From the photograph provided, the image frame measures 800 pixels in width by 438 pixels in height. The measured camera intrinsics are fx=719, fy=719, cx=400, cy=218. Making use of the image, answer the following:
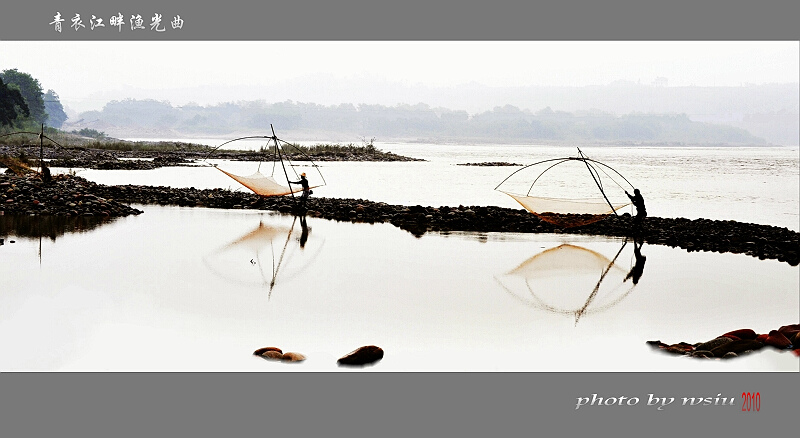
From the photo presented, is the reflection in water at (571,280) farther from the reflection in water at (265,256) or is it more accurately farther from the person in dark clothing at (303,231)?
the person in dark clothing at (303,231)

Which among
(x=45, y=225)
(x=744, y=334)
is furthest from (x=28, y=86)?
(x=744, y=334)

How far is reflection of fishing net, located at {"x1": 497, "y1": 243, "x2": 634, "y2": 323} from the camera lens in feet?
28.1

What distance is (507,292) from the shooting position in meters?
9.02

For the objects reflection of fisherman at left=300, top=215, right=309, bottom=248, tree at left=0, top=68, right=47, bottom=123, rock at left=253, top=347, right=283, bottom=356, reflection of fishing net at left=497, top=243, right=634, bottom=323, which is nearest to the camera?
rock at left=253, top=347, right=283, bottom=356

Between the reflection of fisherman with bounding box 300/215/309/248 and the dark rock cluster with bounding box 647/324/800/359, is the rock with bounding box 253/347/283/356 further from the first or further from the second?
the reflection of fisherman with bounding box 300/215/309/248

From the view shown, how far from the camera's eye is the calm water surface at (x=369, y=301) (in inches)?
251

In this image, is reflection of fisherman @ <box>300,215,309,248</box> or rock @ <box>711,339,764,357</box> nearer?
rock @ <box>711,339,764,357</box>

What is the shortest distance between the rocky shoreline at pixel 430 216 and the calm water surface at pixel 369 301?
0.91m

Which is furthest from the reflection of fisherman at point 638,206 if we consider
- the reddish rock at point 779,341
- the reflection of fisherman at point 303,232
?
the reddish rock at point 779,341

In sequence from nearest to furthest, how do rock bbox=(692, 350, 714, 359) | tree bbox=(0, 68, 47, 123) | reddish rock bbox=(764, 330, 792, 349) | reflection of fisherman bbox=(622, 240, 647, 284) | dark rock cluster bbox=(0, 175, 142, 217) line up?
rock bbox=(692, 350, 714, 359), reddish rock bbox=(764, 330, 792, 349), reflection of fisherman bbox=(622, 240, 647, 284), dark rock cluster bbox=(0, 175, 142, 217), tree bbox=(0, 68, 47, 123)

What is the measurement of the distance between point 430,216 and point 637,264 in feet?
16.8

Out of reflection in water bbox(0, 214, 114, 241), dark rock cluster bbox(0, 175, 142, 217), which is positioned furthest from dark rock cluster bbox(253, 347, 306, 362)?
dark rock cluster bbox(0, 175, 142, 217)

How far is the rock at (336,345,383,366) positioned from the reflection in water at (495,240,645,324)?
2.61 m

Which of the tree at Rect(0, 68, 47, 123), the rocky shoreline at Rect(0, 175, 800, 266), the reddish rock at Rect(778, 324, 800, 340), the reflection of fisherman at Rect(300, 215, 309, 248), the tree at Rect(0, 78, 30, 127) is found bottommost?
the reddish rock at Rect(778, 324, 800, 340)
